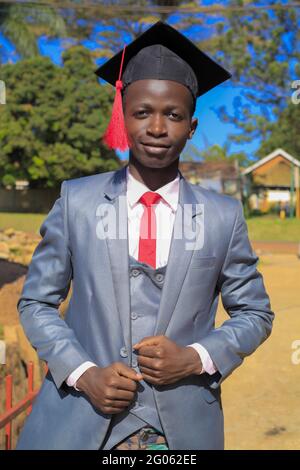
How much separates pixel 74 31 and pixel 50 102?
3579 mm

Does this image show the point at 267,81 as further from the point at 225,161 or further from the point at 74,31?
the point at 74,31

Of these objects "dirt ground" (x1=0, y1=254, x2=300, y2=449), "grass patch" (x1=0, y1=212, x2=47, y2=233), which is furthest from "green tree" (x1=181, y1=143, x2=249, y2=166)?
"dirt ground" (x1=0, y1=254, x2=300, y2=449)

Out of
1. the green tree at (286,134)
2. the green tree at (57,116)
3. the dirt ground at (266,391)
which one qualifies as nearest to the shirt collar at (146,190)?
the dirt ground at (266,391)

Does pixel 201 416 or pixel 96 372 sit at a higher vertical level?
pixel 96 372

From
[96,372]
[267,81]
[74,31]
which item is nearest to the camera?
[96,372]

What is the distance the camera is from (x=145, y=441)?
1269 mm

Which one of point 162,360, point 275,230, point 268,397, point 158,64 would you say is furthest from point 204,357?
point 275,230

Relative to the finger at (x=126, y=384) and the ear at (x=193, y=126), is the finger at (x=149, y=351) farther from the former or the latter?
the ear at (x=193, y=126)

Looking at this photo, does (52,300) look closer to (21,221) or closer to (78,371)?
(78,371)

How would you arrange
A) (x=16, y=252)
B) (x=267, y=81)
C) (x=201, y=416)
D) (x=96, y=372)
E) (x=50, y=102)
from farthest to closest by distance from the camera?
(x=50, y=102) → (x=267, y=81) → (x=16, y=252) → (x=201, y=416) → (x=96, y=372)

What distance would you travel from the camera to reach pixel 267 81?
1723 cm

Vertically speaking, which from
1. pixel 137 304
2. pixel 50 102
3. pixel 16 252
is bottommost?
pixel 16 252

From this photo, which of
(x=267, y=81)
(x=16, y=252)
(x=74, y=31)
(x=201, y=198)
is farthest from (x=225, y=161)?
(x=201, y=198)

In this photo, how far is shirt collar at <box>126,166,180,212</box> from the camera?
1.36 meters
